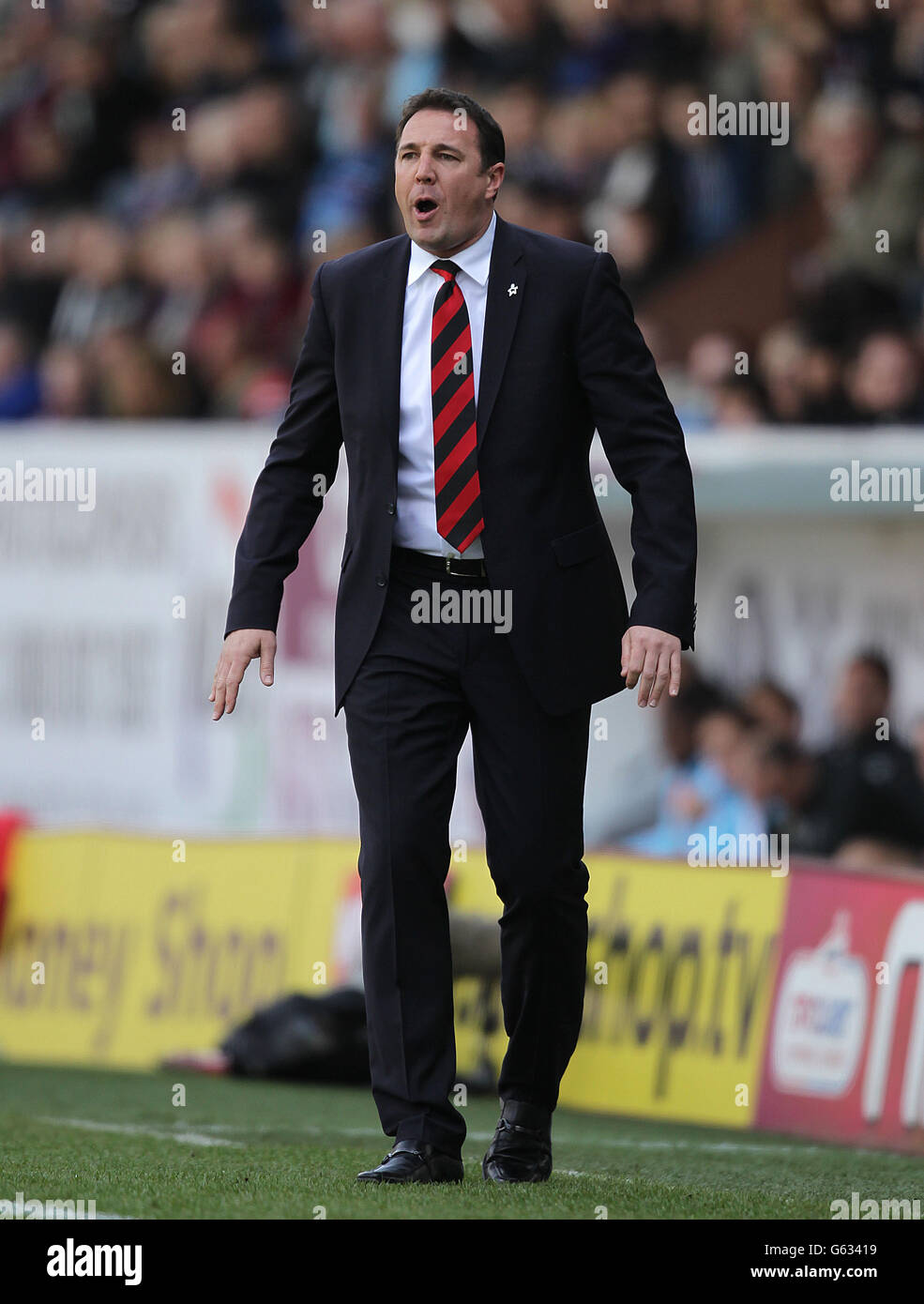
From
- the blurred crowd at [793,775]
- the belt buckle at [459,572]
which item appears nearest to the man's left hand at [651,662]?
the belt buckle at [459,572]

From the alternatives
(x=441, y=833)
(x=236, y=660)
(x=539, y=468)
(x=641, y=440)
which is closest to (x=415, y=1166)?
(x=441, y=833)

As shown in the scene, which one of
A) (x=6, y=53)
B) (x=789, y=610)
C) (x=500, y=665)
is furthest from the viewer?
(x=6, y=53)

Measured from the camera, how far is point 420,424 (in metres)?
5.00

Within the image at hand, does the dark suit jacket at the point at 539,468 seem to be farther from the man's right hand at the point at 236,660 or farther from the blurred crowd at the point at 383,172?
the blurred crowd at the point at 383,172

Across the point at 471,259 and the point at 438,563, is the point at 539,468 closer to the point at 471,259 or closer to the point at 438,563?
the point at 438,563

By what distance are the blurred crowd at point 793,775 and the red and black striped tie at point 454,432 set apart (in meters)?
4.48

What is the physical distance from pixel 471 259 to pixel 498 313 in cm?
16

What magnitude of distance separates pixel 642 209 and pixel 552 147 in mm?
781

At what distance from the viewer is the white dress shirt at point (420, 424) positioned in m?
5.00

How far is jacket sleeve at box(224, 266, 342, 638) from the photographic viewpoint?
513cm

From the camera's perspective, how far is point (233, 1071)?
8.97 meters

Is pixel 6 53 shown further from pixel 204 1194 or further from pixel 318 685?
pixel 204 1194

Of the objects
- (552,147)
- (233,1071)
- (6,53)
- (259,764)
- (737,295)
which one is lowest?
(233,1071)
